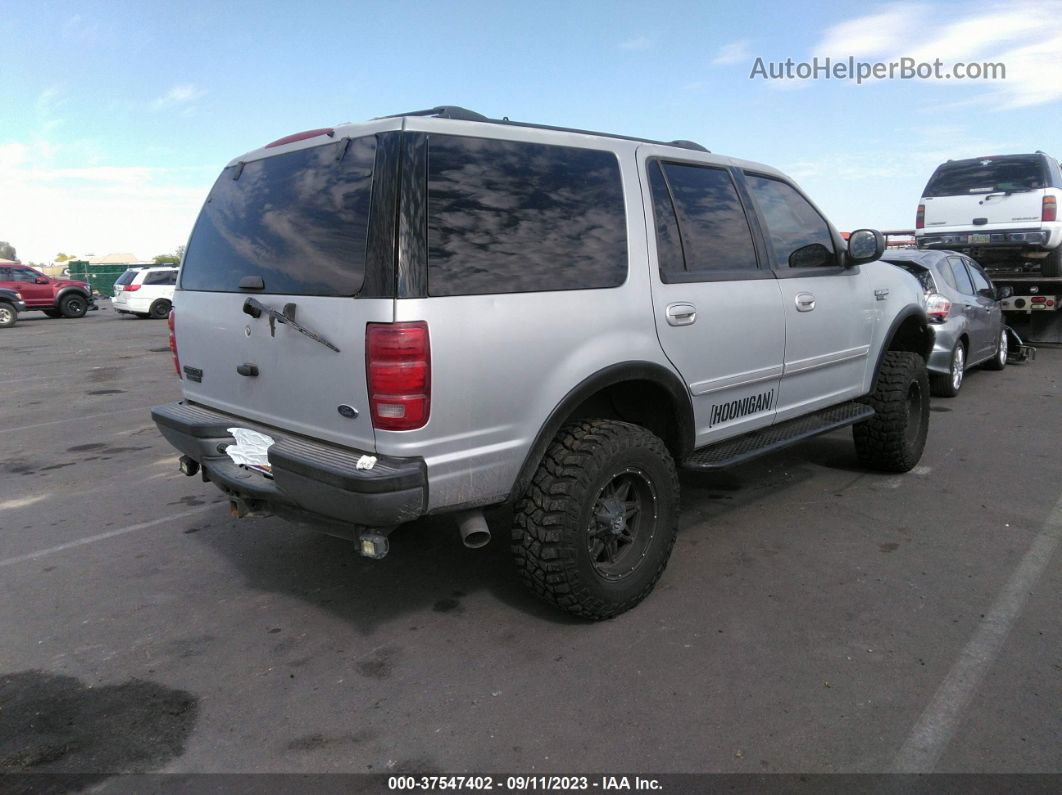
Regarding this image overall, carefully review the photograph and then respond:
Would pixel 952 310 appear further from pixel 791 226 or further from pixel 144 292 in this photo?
pixel 144 292

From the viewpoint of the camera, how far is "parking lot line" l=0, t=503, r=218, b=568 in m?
4.27

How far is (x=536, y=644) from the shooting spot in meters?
3.23

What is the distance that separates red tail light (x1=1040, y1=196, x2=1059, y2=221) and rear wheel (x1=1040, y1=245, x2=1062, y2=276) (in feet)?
1.60

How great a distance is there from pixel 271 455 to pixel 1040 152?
43.5 ft

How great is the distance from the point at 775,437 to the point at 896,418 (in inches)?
57.1

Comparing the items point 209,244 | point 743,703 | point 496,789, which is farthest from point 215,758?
point 209,244

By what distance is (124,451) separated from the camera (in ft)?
21.9

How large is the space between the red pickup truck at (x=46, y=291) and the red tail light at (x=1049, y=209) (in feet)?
80.3

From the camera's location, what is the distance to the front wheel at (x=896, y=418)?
5137mm

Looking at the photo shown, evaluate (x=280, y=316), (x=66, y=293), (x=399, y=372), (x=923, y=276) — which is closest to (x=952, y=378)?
(x=923, y=276)

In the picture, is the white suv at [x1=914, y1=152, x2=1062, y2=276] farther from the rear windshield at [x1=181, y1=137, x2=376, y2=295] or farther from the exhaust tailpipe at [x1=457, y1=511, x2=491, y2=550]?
the rear windshield at [x1=181, y1=137, x2=376, y2=295]

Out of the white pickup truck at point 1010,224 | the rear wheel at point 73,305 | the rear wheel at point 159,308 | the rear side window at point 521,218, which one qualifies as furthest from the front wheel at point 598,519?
the rear wheel at point 73,305

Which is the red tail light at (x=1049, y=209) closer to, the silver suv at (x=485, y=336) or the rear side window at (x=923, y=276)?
the rear side window at (x=923, y=276)

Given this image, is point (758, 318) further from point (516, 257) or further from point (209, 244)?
point (209, 244)
